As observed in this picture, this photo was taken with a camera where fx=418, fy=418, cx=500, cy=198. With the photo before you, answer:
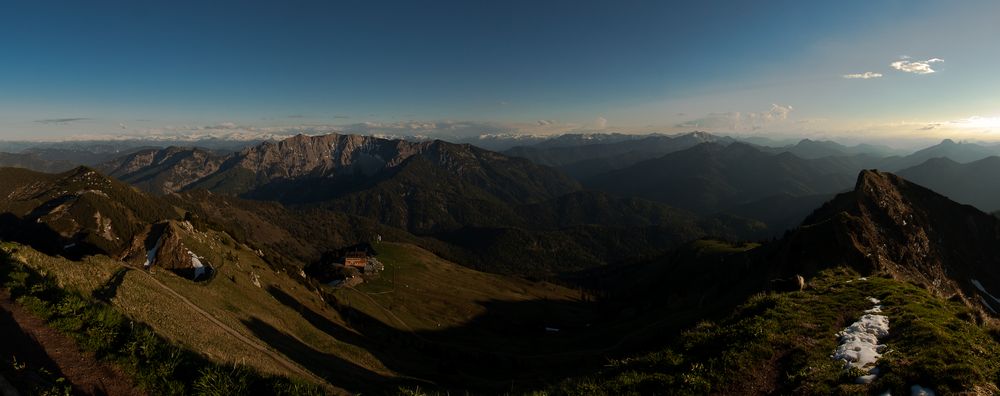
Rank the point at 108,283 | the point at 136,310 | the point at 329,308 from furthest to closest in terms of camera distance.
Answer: the point at 329,308 < the point at 108,283 < the point at 136,310

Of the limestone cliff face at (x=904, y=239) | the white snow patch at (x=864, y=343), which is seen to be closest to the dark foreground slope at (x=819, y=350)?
the white snow patch at (x=864, y=343)

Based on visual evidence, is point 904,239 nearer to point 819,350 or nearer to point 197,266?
point 819,350

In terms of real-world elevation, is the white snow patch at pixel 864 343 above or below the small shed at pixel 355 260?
above

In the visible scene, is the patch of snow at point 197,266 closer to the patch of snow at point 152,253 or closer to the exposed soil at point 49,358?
the patch of snow at point 152,253

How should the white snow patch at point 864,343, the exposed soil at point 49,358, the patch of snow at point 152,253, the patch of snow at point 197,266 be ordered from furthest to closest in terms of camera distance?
the patch of snow at point 152,253
the patch of snow at point 197,266
the white snow patch at point 864,343
the exposed soil at point 49,358

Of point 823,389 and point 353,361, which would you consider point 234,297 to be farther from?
point 823,389

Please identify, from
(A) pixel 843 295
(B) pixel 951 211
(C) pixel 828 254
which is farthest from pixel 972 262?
(A) pixel 843 295
